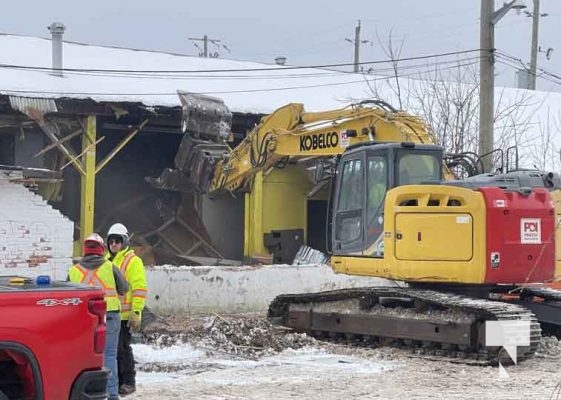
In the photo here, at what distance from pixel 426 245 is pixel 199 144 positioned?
8.51 meters

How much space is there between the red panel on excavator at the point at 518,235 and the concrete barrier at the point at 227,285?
17.5 feet

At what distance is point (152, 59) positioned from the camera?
2794 cm

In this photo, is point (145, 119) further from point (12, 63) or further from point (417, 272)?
point (417, 272)

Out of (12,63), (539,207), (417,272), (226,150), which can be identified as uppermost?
(12,63)

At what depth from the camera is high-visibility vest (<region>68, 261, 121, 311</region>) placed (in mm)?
8133

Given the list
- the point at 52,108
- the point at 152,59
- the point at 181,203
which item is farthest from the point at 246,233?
the point at 152,59

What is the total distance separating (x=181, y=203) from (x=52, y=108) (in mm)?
5098

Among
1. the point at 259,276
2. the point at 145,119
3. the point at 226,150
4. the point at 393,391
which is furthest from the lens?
the point at 145,119

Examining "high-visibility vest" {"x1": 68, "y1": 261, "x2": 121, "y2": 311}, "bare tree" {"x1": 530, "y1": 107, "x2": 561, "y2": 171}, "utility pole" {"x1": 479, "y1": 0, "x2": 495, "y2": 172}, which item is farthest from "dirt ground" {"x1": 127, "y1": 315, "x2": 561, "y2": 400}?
"bare tree" {"x1": 530, "y1": 107, "x2": 561, "y2": 171}

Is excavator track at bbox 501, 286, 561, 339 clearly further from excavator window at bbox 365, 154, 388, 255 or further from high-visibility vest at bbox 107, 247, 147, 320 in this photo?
high-visibility vest at bbox 107, 247, 147, 320

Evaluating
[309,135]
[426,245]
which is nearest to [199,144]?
[309,135]

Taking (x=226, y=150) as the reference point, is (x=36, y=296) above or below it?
below

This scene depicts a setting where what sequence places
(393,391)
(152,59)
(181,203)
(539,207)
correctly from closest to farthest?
(393,391) → (539,207) → (181,203) → (152,59)

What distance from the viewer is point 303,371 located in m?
10.5
